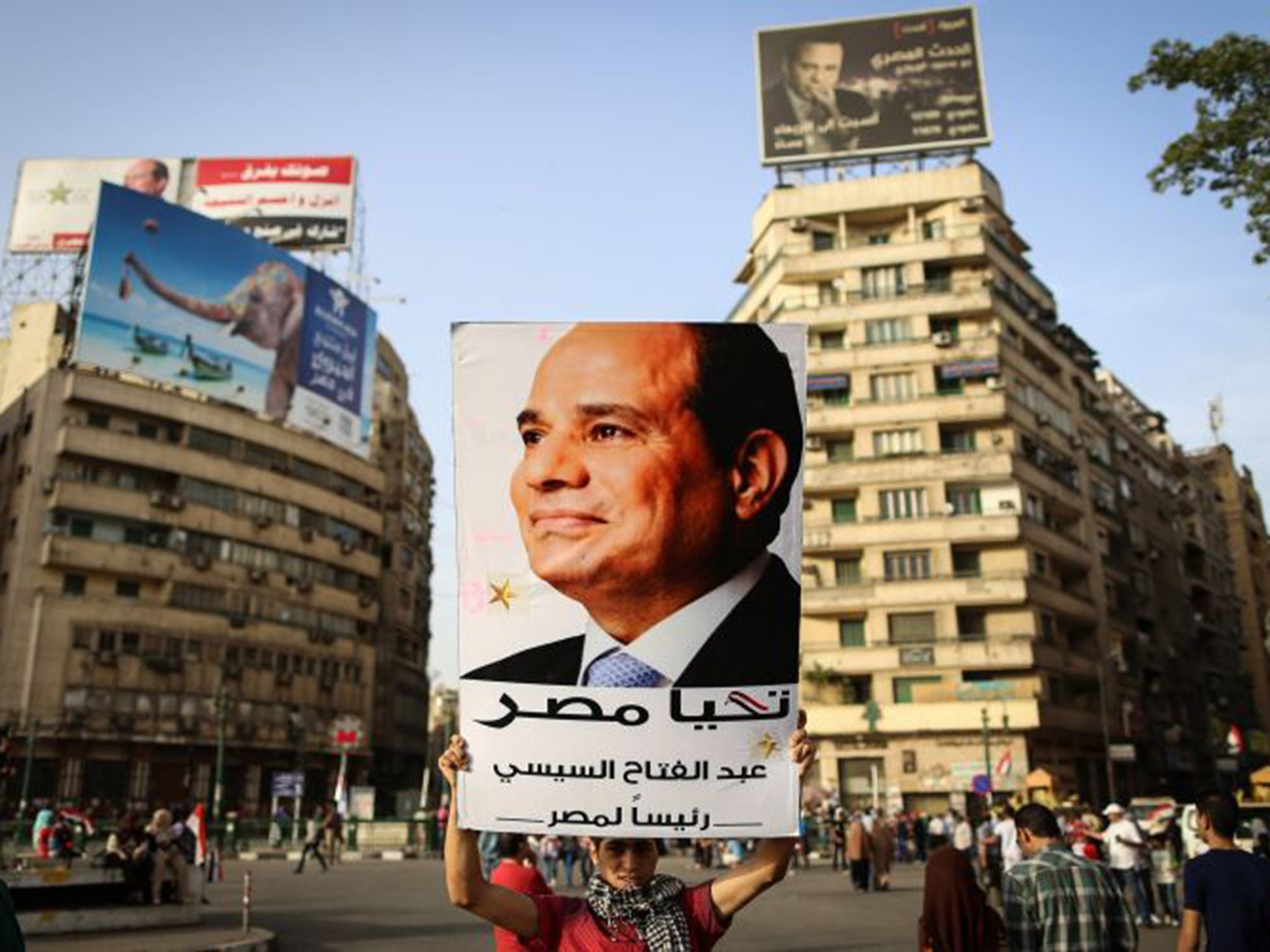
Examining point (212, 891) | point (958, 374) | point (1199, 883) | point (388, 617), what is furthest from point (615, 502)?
point (388, 617)

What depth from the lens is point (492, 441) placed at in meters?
4.31

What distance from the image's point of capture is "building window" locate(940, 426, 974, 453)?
49969 millimetres

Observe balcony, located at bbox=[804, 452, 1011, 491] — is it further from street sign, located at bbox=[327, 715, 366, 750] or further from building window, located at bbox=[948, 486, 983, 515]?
street sign, located at bbox=[327, 715, 366, 750]

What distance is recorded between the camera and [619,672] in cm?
421

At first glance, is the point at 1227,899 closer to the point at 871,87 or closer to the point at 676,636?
the point at 676,636

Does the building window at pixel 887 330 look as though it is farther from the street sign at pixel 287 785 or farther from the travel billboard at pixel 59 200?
the travel billboard at pixel 59 200

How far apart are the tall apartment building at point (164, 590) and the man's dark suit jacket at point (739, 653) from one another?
39.0 m

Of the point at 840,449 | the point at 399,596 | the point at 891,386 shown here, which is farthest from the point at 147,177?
the point at 891,386

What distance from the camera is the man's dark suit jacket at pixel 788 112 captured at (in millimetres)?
54406

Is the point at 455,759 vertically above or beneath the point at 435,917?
above

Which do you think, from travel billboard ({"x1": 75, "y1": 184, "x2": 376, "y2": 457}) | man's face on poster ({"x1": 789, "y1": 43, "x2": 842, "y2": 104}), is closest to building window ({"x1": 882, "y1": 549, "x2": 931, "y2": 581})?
man's face on poster ({"x1": 789, "y1": 43, "x2": 842, "y2": 104})

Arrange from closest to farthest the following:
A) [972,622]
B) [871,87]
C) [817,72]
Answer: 1. [972,622]
2. [871,87]
3. [817,72]

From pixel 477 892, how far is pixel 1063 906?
10.0 ft

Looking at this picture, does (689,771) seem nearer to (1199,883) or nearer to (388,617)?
(1199,883)
